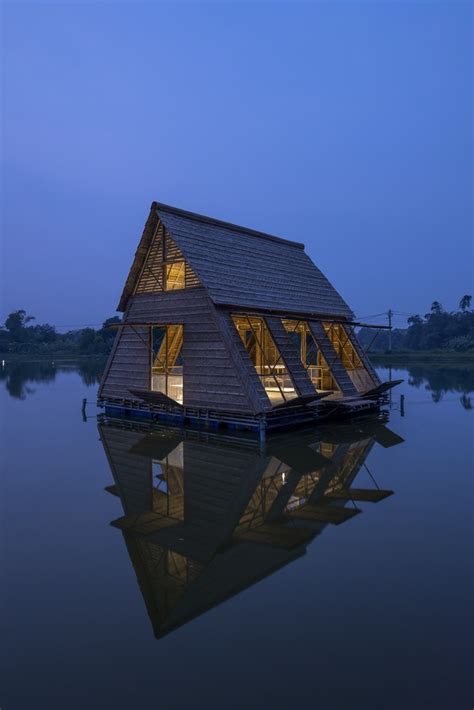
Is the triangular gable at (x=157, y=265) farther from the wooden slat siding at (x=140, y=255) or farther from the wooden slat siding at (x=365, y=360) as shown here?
the wooden slat siding at (x=365, y=360)

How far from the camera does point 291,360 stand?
17000 millimetres

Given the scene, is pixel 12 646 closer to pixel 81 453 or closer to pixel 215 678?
pixel 215 678

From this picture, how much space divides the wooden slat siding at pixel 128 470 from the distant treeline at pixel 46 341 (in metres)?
63.0

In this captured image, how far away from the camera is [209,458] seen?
12.7m

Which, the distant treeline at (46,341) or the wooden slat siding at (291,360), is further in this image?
the distant treeline at (46,341)

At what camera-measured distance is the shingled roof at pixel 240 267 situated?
18000 mm

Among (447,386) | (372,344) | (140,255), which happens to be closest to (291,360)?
(140,255)

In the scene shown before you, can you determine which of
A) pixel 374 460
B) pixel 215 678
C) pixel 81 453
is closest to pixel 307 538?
pixel 215 678

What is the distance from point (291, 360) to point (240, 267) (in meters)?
5.08

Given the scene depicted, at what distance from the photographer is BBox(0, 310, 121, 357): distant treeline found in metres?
81.6

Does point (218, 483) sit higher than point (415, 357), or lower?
lower

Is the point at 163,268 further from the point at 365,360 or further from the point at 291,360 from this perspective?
the point at 365,360

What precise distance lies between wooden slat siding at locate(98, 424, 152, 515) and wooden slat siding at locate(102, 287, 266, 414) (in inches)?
114

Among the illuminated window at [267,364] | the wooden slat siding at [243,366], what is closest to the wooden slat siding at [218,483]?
the wooden slat siding at [243,366]
